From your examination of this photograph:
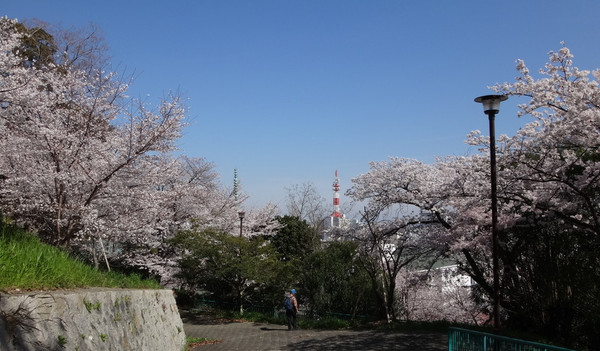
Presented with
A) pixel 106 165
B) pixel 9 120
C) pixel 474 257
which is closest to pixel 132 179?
pixel 106 165

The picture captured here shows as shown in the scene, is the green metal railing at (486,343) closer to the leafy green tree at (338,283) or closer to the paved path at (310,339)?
the paved path at (310,339)

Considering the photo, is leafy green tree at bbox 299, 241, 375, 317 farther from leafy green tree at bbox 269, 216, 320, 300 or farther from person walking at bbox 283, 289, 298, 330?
leafy green tree at bbox 269, 216, 320, 300

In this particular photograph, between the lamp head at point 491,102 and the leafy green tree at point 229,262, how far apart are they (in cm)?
1241

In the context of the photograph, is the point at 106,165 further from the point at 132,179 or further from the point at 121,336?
the point at 121,336

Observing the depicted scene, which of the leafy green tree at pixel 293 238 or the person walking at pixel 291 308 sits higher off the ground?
the leafy green tree at pixel 293 238

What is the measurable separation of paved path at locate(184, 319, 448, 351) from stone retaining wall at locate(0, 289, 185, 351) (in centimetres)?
451

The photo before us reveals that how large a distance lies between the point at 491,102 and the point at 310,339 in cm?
919

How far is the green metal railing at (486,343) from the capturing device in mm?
6047

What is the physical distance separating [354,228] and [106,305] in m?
13.6

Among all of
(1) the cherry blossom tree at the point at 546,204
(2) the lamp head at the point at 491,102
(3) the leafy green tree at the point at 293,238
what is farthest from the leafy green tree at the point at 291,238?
(2) the lamp head at the point at 491,102

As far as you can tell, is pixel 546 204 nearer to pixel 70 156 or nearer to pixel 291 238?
pixel 70 156

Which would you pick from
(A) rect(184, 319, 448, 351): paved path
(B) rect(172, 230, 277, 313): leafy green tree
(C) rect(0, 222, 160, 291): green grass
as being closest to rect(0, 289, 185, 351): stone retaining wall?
(C) rect(0, 222, 160, 291): green grass

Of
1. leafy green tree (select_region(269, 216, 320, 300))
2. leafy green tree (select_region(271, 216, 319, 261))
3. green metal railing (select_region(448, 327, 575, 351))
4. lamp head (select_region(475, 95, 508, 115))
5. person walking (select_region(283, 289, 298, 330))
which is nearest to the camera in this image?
green metal railing (select_region(448, 327, 575, 351))

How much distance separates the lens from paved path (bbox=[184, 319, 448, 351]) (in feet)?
41.1
